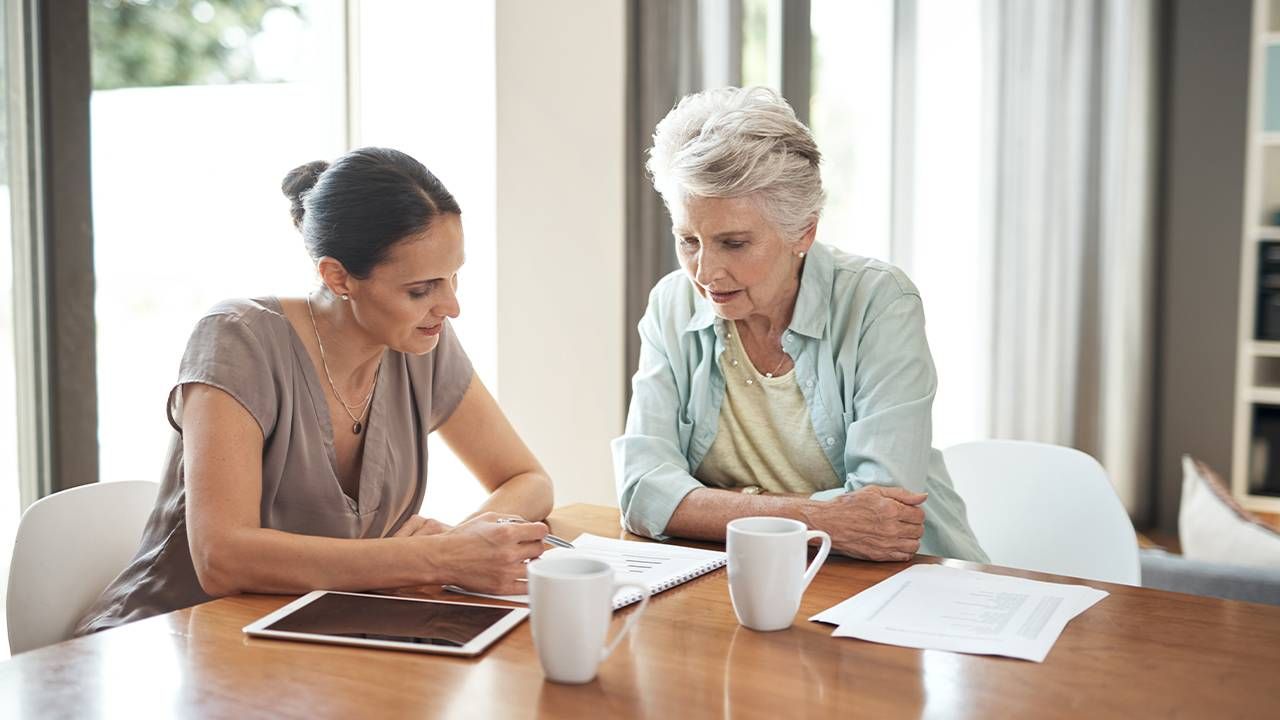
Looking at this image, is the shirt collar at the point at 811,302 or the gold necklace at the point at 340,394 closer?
the gold necklace at the point at 340,394

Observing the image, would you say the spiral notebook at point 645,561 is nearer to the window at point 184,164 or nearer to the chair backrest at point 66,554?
the chair backrest at point 66,554

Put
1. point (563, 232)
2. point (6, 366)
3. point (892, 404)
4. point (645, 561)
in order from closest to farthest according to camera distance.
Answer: point (645, 561) < point (892, 404) < point (6, 366) < point (563, 232)

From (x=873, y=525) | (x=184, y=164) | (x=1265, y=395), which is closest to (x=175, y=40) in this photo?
(x=184, y=164)

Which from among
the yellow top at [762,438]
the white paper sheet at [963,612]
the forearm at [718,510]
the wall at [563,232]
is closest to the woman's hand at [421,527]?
the forearm at [718,510]

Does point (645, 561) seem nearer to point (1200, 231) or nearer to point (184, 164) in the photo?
point (184, 164)

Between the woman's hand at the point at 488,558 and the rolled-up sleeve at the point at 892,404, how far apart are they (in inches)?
19.1

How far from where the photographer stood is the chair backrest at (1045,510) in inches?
72.6

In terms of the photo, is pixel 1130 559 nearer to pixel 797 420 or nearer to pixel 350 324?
pixel 797 420

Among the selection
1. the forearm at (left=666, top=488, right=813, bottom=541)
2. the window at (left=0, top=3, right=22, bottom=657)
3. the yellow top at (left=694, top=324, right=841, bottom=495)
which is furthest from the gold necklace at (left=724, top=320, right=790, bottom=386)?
the window at (left=0, top=3, right=22, bottom=657)

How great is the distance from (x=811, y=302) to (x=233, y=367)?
85cm

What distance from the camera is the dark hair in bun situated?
5.12 ft

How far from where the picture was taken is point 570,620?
39.8 inches

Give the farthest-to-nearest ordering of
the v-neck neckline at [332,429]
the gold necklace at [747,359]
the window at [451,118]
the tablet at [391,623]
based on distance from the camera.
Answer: the window at [451,118] < the gold necklace at [747,359] < the v-neck neckline at [332,429] < the tablet at [391,623]

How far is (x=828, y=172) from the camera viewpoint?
4914 mm
